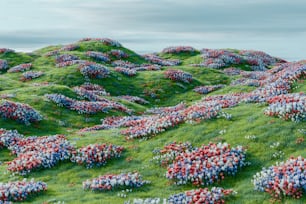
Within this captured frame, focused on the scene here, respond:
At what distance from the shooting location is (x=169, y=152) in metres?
19.8

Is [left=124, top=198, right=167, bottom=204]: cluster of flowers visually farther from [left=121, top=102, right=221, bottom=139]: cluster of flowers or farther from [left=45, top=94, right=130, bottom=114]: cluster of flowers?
[left=45, top=94, right=130, bottom=114]: cluster of flowers

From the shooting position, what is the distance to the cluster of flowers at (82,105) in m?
35.0

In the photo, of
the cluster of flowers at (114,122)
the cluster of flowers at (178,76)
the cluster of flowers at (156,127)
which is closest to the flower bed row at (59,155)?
the cluster of flowers at (156,127)

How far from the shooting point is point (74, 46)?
6650 centimetres

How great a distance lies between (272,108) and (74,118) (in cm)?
1739

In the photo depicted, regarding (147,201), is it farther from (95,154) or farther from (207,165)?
(95,154)

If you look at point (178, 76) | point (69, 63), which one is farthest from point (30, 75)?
point (178, 76)

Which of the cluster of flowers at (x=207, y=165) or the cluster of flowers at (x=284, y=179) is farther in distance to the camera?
the cluster of flowers at (x=207, y=165)

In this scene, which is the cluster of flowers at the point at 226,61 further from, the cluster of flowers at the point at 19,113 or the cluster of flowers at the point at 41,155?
the cluster of flowers at the point at 41,155

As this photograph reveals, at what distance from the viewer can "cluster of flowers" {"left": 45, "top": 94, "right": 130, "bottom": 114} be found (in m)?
35.0

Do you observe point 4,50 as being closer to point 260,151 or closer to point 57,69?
point 57,69

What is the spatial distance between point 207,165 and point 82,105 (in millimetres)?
20247

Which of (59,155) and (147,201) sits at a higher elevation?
(59,155)

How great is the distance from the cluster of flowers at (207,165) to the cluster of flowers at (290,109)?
364 cm
